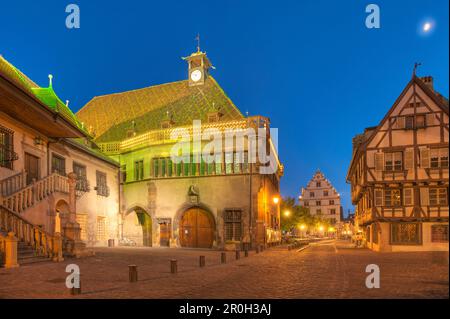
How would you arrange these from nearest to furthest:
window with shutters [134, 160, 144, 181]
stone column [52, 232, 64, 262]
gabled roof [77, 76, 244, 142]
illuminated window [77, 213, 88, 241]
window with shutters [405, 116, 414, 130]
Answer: window with shutters [405, 116, 414, 130], stone column [52, 232, 64, 262], illuminated window [77, 213, 88, 241], window with shutters [134, 160, 144, 181], gabled roof [77, 76, 244, 142]

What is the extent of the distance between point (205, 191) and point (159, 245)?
653 centimetres

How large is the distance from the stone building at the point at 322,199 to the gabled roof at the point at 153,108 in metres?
54.3

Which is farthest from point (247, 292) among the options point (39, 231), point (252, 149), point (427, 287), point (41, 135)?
point (252, 149)

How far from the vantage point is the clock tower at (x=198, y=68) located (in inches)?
1593

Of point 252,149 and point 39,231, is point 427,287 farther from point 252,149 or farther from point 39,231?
point 252,149

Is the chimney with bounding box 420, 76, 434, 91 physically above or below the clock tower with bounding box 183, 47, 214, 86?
below

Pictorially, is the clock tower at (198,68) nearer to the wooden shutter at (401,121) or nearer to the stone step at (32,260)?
the stone step at (32,260)

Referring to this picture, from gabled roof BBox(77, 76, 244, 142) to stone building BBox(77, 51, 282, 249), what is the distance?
0.13 metres

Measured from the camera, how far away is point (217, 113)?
33875mm

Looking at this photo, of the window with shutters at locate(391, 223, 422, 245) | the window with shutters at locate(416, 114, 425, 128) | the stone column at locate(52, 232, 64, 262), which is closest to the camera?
the window with shutters at locate(416, 114, 425, 128)

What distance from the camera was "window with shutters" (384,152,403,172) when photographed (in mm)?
4227

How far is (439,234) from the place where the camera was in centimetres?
331

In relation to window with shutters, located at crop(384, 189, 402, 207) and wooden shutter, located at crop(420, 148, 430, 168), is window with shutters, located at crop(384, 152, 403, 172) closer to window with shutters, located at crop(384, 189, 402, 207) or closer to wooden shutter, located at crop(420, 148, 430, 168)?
wooden shutter, located at crop(420, 148, 430, 168)

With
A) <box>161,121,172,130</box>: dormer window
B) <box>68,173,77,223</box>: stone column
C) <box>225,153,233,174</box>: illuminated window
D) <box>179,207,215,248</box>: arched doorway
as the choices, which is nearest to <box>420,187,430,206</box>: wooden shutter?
<box>68,173,77,223</box>: stone column
